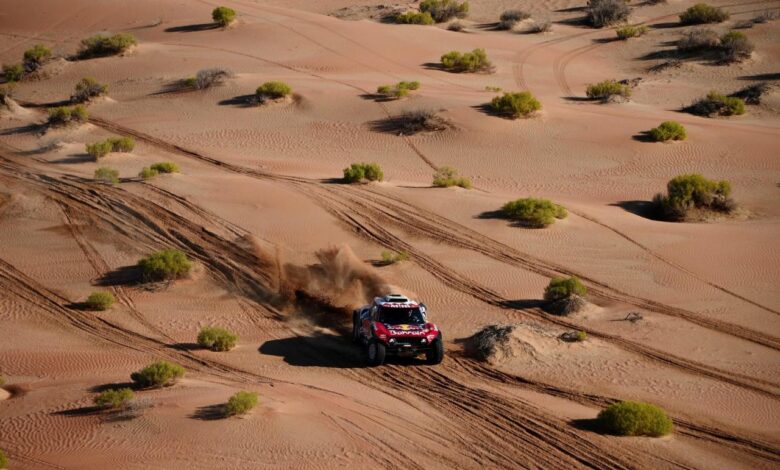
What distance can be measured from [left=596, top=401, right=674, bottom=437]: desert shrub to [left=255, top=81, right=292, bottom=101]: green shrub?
24181 mm

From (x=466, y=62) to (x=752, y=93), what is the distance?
12.8m

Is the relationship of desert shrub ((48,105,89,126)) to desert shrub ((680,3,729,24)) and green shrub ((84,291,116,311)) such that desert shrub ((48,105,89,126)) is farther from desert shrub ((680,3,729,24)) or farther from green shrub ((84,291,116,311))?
desert shrub ((680,3,729,24))

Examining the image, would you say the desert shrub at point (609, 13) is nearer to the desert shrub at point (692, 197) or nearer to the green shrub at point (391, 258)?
the desert shrub at point (692, 197)

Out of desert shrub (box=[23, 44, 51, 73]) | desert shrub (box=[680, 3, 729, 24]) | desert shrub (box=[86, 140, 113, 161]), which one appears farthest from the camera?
desert shrub (box=[680, 3, 729, 24])

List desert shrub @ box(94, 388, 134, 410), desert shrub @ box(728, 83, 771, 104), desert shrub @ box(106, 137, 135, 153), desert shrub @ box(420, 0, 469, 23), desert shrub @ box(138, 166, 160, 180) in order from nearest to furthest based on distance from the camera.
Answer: desert shrub @ box(94, 388, 134, 410)
desert shrub @ box(138, 166, 160, 180)
desert shrub @ box(106, 137, 135, 153)
desert shrub @ box(728, 83, 771, 104)
desert shrub @ box(420, 0, 469, 23)

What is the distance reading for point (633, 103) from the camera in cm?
3947

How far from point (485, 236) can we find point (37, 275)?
12.0m

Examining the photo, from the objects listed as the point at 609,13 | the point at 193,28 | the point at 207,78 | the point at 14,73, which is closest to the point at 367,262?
the point at 207,78

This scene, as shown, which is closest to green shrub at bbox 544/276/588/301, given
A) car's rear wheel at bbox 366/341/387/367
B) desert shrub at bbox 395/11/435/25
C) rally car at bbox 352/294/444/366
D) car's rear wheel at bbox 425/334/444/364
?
rally car at bbox 352/294/444/366

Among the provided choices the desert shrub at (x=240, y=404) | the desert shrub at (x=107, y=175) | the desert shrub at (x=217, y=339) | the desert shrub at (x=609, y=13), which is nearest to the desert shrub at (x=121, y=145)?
the desert shrub at (x=107, y=175)

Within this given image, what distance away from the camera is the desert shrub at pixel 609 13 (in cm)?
5281

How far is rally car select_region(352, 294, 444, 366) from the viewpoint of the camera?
18.6m

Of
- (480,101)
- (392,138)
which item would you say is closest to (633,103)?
(480,101)

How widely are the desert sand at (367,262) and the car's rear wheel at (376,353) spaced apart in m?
0.45
